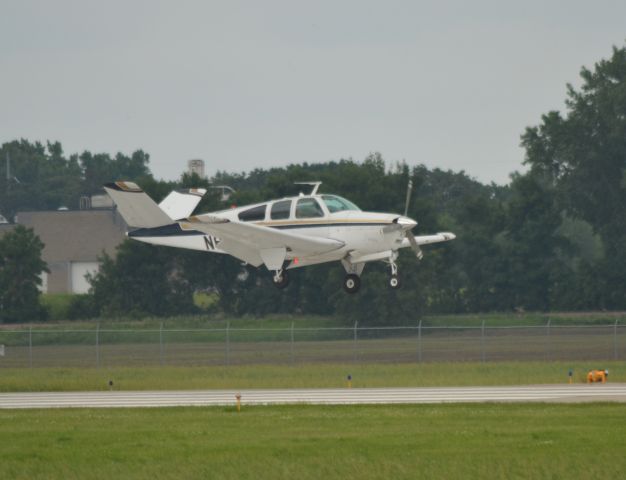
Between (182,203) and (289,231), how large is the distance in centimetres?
574

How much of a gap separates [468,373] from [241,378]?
340 inches

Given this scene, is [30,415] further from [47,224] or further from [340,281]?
[47,224]

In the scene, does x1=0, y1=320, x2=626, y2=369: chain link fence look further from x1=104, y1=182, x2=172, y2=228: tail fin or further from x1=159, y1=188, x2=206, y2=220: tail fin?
x1=104, y1=182, x2=172, y2=228: tail fin

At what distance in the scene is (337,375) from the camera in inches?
1933

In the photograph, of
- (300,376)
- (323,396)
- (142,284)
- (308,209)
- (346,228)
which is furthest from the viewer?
(142,284)

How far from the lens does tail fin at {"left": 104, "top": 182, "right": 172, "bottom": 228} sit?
41.2 m

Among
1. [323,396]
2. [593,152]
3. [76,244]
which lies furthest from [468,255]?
[323,396]

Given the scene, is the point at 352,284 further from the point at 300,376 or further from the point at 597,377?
the point at 300,376

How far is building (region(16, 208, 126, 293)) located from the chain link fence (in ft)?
127

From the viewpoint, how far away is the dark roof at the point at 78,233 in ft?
362

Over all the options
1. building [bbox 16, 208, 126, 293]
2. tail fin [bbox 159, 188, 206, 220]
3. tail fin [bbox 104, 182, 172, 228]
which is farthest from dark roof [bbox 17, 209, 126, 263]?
tail fin [bbox 104, 182, 172, 228]

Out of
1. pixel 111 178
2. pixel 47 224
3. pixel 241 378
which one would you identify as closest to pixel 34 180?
pixel 111 178

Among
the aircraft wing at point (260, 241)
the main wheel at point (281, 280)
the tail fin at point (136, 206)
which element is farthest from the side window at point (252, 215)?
the tail fin at point (136, 206)

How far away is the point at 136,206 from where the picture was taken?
41844 mm
